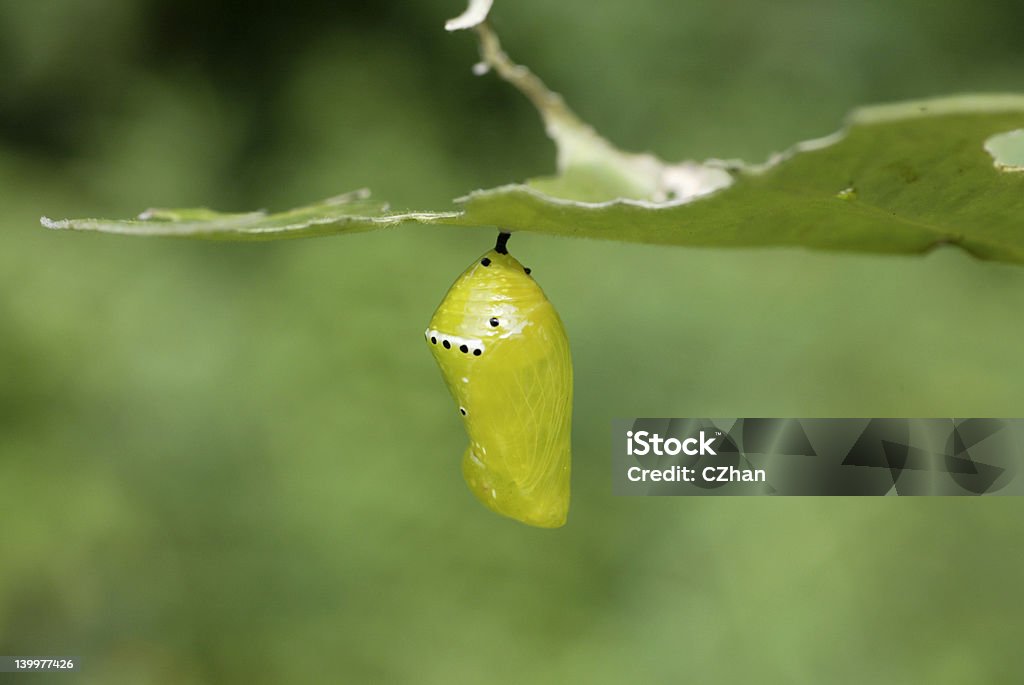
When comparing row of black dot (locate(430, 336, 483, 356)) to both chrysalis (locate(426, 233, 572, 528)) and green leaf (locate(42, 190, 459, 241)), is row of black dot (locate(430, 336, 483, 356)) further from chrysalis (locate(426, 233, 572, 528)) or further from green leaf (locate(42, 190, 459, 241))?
green leaf (locate(42, 190, 459, 241))

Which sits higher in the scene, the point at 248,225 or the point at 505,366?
the point at 505,366

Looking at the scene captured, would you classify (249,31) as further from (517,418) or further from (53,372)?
(517,418)

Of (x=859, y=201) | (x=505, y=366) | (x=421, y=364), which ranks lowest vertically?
(x=859, y=201)

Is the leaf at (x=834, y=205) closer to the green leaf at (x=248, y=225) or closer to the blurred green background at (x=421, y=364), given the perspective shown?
the green leaf at (x=248, y=225)

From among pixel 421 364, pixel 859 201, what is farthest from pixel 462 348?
pixel 421 364

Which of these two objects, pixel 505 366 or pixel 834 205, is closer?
pixel 834 205

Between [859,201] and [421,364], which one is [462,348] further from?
[421,364]
